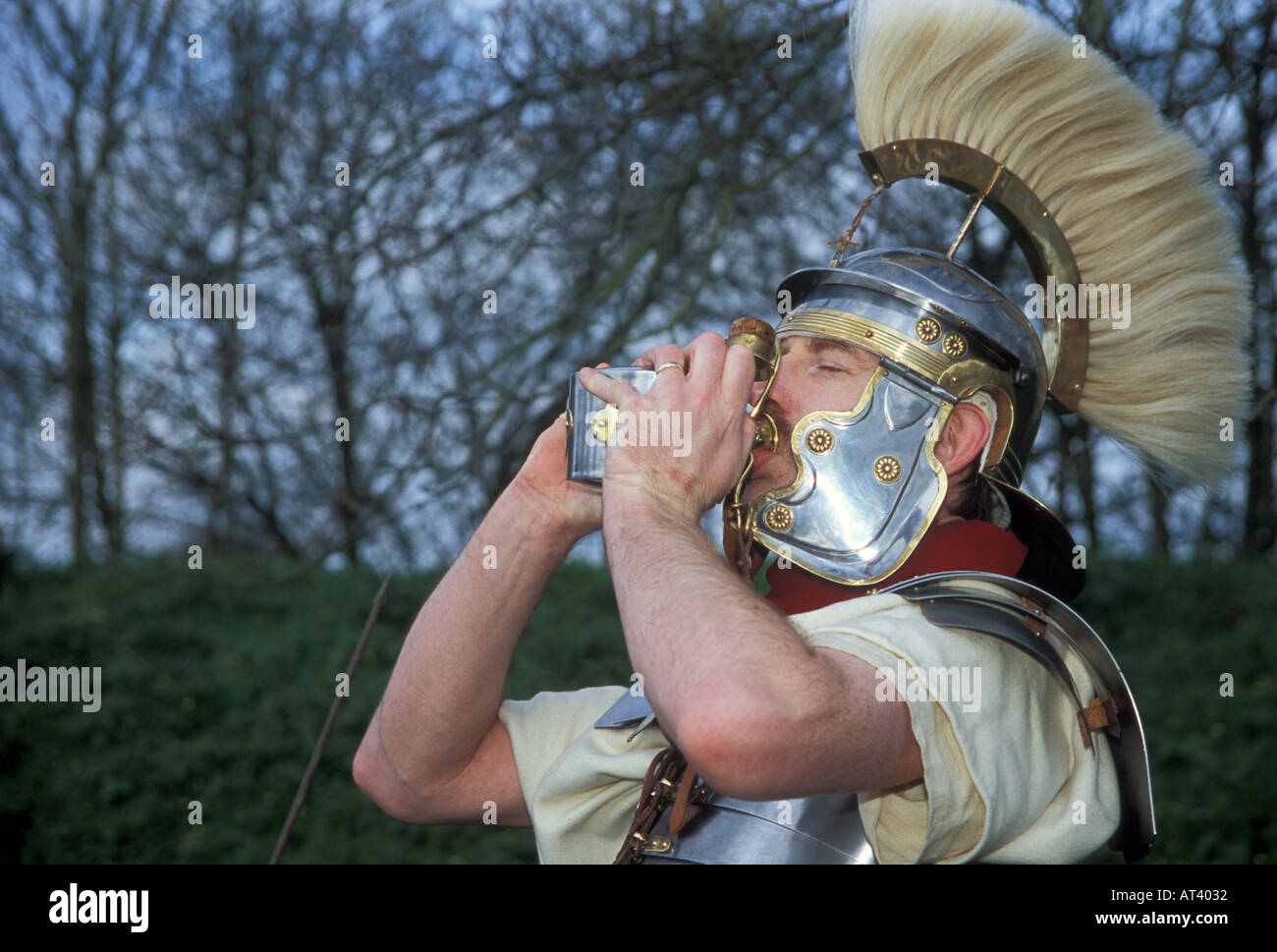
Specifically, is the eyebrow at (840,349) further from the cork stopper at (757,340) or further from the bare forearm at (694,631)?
the bare forearm at (694,631)

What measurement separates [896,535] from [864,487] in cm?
10

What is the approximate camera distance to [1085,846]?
204cm

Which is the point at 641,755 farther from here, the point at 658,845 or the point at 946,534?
the point at 946,534

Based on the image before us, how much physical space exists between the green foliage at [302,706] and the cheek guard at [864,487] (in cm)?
424

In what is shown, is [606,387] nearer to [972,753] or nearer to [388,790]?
[972,753]

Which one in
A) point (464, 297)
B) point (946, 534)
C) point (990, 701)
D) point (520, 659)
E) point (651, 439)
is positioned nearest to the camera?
point (990, 701)

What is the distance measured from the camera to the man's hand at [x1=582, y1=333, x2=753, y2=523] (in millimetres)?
2039

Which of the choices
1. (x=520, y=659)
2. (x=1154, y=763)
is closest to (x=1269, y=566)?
(x=1154, y=763)

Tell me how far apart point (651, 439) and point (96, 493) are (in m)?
10.7

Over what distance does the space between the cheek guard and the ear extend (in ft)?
0.23

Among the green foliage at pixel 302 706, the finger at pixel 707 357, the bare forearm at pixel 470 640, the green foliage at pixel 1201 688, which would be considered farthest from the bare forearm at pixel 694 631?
the green foliage at pixel 302 706

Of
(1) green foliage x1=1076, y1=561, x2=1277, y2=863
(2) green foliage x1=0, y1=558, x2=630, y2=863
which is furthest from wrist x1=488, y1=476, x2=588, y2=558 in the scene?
(1) green foliage x1=1076, y1=561, x2=1277, y2=863

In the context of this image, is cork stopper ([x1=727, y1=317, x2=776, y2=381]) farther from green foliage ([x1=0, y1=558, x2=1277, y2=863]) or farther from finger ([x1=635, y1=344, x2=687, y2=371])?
green foliage ([x1=0, y1=558, x2=1277, y2=863])

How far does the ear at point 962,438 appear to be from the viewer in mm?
2400
